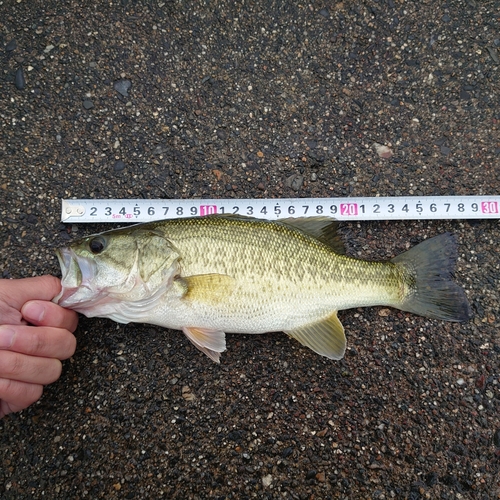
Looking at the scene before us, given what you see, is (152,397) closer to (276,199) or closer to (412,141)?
(276,199)

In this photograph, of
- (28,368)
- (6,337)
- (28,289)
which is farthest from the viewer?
(28,289)

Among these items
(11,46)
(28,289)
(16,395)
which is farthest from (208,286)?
(11,46)

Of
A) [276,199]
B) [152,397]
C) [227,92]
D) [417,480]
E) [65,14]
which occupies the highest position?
[65,14]

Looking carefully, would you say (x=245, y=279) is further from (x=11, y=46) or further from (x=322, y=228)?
(x=11, y=46)

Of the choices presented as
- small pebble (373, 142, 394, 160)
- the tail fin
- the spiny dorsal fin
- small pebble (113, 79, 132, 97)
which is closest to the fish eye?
the spiny dorsal fin

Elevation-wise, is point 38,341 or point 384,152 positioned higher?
point 384,152

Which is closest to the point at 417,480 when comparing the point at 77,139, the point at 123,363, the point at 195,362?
the point at 195,362

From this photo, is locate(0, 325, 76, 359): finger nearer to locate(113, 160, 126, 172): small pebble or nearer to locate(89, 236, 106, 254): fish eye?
locate(89, 236, 106, 254): fish eye
